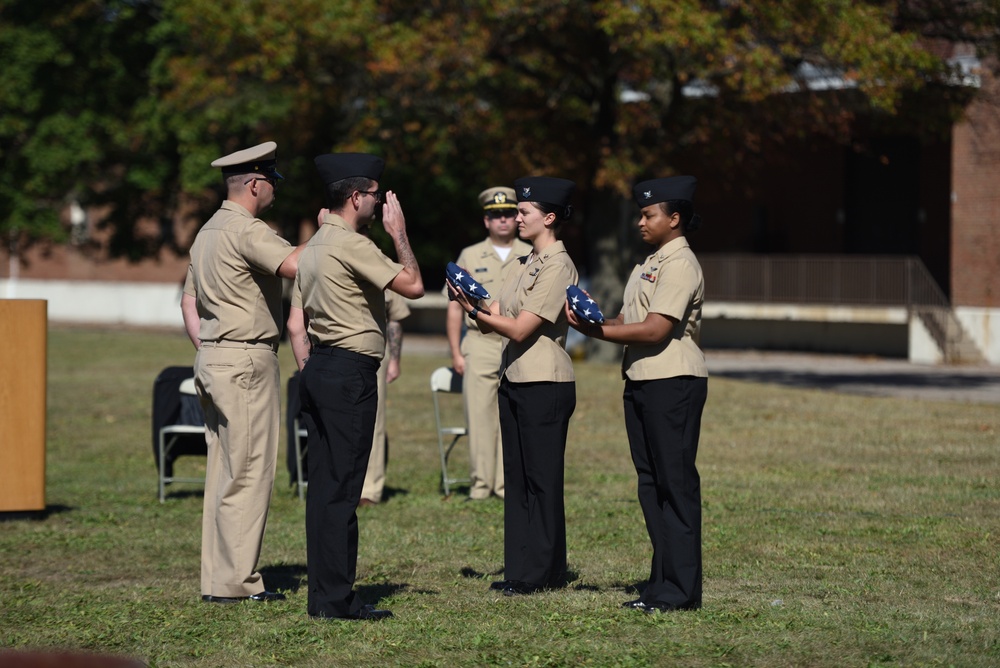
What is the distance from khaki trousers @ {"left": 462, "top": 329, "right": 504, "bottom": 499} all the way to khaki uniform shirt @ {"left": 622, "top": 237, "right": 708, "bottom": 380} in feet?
12.7

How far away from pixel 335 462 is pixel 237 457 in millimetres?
691

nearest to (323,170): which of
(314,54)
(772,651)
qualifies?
(772,651)

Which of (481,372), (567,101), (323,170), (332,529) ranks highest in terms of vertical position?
(567,101)

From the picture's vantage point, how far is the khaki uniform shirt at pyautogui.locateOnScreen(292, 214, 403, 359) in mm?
6555

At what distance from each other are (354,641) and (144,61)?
33.7 meters

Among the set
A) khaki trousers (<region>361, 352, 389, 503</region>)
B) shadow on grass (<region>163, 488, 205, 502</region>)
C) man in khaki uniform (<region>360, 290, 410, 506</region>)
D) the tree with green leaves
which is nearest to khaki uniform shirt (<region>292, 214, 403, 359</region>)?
man in khaki uniform (<region>360, 290, 410, 506</region>)

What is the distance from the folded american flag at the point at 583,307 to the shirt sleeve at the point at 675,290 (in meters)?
0.29

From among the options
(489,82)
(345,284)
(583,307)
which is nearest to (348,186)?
(345,284)

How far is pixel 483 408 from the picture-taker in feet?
34.9

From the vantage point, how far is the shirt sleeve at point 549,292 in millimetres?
7008

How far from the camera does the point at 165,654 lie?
6.03 meters

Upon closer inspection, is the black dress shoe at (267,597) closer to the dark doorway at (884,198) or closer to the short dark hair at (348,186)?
the short dark hair at (348,186)

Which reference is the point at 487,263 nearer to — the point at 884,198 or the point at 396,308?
the point at 396,308

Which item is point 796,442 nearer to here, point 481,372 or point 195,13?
point 481,372
